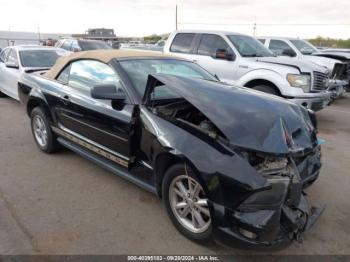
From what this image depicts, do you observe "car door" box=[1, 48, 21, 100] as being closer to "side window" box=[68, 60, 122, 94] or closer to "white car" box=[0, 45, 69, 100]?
"white car" box=[0, 45, 69, 100]

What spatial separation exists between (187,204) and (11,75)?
24.3 feet

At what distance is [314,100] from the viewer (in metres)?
7.05

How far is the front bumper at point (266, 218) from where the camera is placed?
8.34 ft

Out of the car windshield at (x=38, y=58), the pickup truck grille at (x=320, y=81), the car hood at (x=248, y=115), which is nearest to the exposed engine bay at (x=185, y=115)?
the car hood at (x=248, y=115)

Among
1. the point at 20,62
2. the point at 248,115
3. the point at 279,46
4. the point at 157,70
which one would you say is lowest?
the point at 20,62

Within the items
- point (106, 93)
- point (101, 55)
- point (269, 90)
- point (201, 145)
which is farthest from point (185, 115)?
point (269, 90)

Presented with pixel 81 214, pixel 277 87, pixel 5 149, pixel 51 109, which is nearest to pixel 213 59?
pixel 277 87

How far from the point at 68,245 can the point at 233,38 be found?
646 centimetres

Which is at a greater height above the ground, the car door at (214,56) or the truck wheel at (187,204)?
the car door at (214,56)

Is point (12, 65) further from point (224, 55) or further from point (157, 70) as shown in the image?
point (157, 70)

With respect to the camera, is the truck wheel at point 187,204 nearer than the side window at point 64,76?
Yes

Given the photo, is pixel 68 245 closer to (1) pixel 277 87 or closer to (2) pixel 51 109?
(2) pixel 51 109

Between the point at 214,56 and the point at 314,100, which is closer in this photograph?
the point at 314,100

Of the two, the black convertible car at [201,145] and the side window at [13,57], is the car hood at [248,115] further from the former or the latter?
the side window at [13,57]
